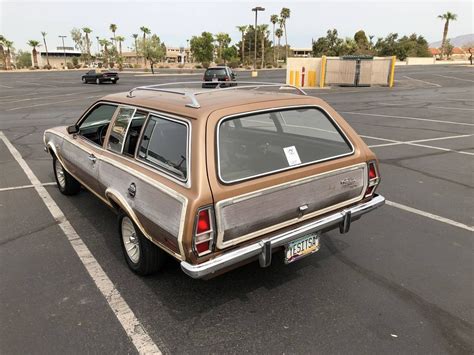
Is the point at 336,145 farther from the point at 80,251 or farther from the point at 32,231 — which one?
the point at 32,231

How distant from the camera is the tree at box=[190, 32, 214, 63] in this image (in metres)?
82.8

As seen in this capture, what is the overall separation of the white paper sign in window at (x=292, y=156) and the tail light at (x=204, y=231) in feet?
2.90

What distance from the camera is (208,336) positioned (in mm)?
2658

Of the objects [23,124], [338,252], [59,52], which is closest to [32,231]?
[338,252]

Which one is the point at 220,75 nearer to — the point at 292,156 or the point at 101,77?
the point at 101,77

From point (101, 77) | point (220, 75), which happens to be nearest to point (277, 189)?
point (220, 75)

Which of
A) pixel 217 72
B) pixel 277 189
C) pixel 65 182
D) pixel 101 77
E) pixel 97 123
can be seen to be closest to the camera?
pixel 277 189

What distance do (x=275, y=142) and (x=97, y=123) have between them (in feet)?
Result: 8.61

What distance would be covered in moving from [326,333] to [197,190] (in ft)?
4.60

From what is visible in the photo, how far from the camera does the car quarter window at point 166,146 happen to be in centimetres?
280

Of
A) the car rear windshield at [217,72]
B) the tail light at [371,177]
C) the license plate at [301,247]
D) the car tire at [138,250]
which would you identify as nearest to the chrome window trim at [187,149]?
the car tire at [138,250]

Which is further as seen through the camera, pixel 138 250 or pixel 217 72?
pixel 217 72

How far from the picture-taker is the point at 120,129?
3.63 metres

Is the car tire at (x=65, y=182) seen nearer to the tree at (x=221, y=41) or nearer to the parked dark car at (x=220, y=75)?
the parked dark car at (x=220, y=75)
